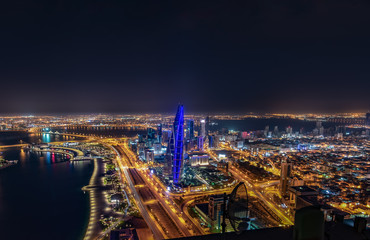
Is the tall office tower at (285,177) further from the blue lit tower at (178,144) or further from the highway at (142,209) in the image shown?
the highway at (142,209)

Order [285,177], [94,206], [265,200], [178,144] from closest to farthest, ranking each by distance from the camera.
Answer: [94,206]
[265,200]
[285,177]
[178,144]

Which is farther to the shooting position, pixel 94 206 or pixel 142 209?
pixel 94 206

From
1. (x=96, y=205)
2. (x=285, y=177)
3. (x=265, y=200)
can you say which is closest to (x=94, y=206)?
(x=96, y=205)

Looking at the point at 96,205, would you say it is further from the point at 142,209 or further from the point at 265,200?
Result: the point at 265,200

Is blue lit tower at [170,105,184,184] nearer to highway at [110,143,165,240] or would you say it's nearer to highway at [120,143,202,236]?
highway at [120,143,202,236]

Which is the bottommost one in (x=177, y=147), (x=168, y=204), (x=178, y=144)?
(x=168, y=204)

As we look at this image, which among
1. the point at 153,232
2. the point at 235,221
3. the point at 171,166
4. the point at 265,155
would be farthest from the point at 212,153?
the point at 235,221

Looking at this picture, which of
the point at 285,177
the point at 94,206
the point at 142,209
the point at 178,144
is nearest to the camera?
the point at 142,209

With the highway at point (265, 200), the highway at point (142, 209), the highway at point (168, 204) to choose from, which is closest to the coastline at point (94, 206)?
the highway at point (142, 209)
